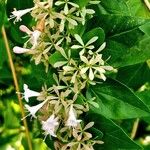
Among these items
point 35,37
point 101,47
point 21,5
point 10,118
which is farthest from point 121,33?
point 10,118

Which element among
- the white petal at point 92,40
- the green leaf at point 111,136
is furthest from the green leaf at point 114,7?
the green leaf at point 111,136

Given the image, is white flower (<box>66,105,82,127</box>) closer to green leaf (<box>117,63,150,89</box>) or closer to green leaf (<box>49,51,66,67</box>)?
green leaf (<box>49,51,66,67</box>)

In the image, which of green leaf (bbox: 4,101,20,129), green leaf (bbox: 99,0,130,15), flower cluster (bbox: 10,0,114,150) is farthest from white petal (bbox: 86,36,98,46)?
green leaf (bbox: 4,101,20,129)

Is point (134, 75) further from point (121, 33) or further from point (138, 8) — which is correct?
point (121, 33)

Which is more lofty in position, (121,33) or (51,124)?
(121,33)

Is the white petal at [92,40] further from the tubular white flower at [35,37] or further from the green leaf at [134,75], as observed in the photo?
the green leaf at [134,75]

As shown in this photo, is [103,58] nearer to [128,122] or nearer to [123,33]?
[123,33]
